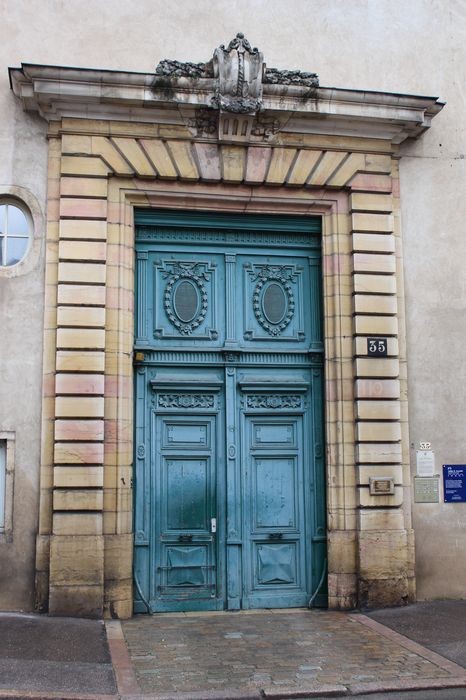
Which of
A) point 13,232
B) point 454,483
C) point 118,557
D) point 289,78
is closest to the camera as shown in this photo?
point 118,557

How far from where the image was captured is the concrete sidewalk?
579cm

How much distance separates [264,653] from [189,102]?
545 centimetres

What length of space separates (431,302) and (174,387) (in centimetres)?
302

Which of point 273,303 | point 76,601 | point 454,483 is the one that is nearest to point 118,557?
point 76,601

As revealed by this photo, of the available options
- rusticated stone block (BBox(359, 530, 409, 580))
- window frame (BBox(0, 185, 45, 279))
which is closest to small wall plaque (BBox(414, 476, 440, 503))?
rusticated stone block (BBox(359, 530, 409, 580))

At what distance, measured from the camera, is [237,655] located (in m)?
6.72

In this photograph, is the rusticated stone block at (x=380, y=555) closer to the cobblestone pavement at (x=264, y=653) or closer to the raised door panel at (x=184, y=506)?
the cobblestone pavement at (x=264, y=653)

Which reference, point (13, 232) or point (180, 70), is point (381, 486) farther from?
point (180, 70)

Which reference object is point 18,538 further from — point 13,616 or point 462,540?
point 462,540

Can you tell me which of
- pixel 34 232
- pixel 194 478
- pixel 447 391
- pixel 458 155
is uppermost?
pixel 458 155

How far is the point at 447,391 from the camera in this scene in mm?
9133

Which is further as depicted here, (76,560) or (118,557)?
(118,557)

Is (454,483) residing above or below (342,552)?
above

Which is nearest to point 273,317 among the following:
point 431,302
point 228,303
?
point 228,303
